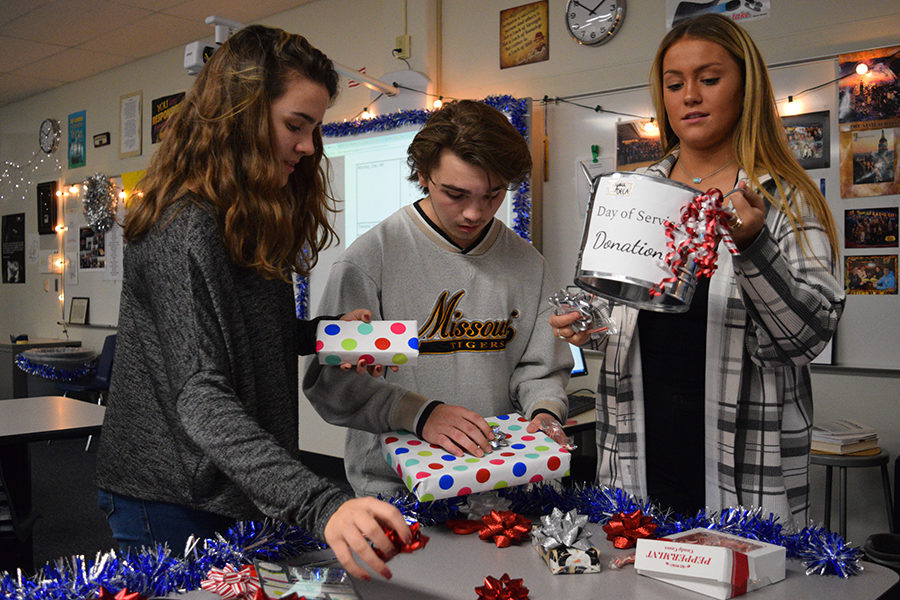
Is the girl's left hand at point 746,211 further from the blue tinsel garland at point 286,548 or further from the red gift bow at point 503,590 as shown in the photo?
the red gift bow at point 503,590

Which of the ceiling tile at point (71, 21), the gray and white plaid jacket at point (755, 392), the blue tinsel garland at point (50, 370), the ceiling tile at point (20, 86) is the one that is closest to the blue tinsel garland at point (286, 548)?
the gray and white plaid jacket at point (755, 392)

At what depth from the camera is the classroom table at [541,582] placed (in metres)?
0.92

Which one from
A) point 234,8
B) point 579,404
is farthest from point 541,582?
point 234,8

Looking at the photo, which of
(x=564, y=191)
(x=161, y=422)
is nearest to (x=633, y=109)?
(x=564, y=191)

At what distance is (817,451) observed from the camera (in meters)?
2.44

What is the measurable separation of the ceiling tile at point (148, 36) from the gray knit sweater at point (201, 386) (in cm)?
451

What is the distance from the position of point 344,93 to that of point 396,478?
346 centimetres

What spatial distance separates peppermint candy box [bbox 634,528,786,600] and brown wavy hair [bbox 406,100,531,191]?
732 millimetres

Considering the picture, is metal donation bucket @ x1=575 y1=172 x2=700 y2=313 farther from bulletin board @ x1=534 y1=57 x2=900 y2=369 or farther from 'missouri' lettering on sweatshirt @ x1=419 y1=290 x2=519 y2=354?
bulletin board @ x1=534 y1=57 x2=900 y2=369

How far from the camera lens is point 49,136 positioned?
261 inches

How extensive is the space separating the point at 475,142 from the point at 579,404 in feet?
5.67

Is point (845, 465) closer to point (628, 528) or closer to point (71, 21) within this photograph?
point (628, 528)

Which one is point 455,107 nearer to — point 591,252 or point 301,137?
point 301,137

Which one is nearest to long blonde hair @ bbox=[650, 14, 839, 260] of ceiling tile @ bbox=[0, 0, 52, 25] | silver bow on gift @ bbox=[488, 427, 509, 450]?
silver bow on gift @ bbox=[488, 427, 509, 450]
